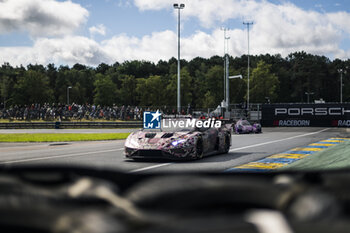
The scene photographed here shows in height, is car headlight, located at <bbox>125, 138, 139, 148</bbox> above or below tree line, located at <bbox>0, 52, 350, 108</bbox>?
below

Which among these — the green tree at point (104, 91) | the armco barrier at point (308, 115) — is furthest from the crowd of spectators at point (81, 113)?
the green tree at point (104, 91)

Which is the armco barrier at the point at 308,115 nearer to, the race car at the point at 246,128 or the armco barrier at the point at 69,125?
the race car at the point at 246,128

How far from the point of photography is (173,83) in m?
103

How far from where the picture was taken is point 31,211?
0.98m

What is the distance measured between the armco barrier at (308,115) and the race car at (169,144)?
30.2m

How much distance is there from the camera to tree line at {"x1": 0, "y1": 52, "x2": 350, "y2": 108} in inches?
3922

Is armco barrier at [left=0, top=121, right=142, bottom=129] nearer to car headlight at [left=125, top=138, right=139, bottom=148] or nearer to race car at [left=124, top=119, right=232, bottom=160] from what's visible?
race car at [left=124, top=119, right=232, bottom=160]

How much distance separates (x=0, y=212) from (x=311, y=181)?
739 millimetres

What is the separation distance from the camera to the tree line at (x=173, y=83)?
99.6m

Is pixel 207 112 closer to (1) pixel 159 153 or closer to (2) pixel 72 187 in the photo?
(1) pixel 159 153

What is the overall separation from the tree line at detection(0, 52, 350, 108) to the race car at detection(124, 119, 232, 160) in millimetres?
85942

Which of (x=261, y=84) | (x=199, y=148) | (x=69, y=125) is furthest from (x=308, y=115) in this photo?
(x=261, y=84)

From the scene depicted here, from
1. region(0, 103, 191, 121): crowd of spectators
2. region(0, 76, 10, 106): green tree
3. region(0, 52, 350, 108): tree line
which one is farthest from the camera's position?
region(0, 52, 350, 108): tree line

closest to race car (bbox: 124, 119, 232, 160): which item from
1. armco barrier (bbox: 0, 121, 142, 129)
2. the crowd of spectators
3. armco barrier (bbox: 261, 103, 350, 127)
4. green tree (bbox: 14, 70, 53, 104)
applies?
armco barrier (bbox: 0, 121, 142, 129)
